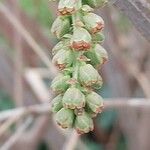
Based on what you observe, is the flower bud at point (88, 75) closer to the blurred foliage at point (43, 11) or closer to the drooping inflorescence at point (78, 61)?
the drooping inflorescence at point (78, 61)

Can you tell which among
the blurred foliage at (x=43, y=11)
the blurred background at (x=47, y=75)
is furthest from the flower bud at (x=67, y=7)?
the blurred foliage at (x=43, y=11)

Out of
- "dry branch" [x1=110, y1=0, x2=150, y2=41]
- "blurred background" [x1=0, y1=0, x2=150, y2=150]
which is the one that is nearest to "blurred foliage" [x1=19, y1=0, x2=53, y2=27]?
"blurred background" [x1=0, y1=0, x2=150, y2=150]

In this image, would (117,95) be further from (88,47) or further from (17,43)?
(88,47)

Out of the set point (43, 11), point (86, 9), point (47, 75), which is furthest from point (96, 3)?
point (43, 11)

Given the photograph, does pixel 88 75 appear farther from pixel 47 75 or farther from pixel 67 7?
pixel 47 75

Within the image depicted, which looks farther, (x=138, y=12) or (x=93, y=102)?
(x=138, y=12)
